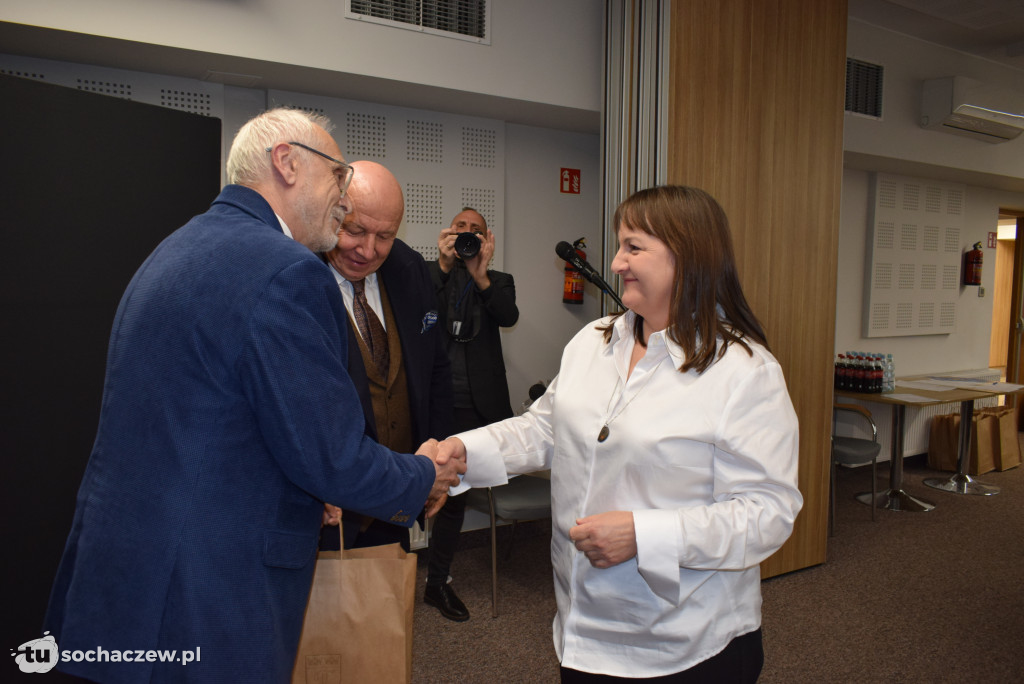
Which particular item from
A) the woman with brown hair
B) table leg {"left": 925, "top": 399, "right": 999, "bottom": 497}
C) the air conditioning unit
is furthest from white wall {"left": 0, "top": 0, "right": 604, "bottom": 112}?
table leg {"left": 925, "top": 399, "right": 999, "bottom": 497}

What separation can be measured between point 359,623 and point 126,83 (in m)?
2.87

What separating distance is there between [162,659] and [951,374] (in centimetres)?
710

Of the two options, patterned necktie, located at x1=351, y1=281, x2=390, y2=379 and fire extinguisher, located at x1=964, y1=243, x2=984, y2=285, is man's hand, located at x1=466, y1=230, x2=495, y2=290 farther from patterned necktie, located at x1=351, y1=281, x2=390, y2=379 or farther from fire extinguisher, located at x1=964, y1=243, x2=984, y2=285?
fire extinguisher, located at x1=964, y1=243, x2=984, y2=285

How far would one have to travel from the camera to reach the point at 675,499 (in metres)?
1.28

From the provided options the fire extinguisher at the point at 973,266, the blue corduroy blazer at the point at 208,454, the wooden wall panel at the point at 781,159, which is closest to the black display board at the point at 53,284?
the blue corduroy blazer at the point at 208,454

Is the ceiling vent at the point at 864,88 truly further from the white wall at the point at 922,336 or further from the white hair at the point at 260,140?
the white hair at the point at 260,140

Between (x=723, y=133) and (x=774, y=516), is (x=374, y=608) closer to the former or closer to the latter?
(x=774, y=516)

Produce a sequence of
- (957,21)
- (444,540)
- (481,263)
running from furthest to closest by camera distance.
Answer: (957,21)
(444,540)
(481,263)

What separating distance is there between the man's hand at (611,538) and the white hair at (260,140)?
3.09 feet

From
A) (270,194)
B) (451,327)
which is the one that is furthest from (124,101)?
(451,327)

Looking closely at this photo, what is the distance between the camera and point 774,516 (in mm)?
1221

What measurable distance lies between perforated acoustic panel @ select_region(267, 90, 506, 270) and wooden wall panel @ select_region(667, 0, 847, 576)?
128cm

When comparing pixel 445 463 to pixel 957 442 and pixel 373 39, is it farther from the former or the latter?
pixel 957 442

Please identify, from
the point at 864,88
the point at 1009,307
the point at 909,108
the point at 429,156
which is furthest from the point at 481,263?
the point at 1009,307
